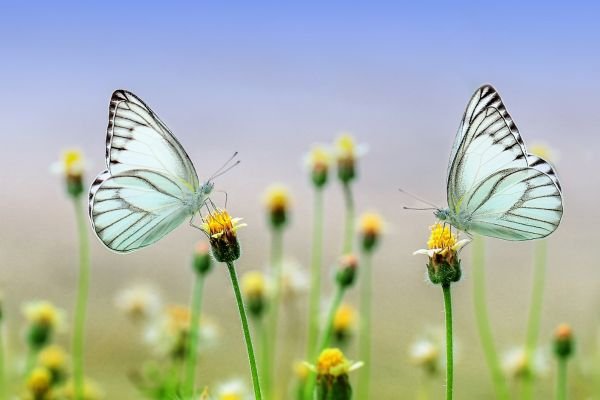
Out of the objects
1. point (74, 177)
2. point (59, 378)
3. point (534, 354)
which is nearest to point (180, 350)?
point (59, 378)

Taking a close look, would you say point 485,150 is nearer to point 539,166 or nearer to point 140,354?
point 539,166

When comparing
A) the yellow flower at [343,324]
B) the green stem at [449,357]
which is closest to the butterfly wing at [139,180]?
the green stem at [449,357]

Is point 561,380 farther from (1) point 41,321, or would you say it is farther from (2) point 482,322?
(1) point 41,321

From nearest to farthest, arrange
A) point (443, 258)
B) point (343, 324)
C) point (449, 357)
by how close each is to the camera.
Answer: point (449, 357) → point (443, 258) → point (343, 324)

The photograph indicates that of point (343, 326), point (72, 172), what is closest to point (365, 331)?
point (343, 326)

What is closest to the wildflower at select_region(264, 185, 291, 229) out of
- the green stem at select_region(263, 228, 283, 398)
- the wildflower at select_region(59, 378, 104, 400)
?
the green stem at select_region(263, 228, 283, 398)

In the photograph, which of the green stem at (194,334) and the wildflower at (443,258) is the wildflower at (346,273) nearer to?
the green stem at (194,334)
